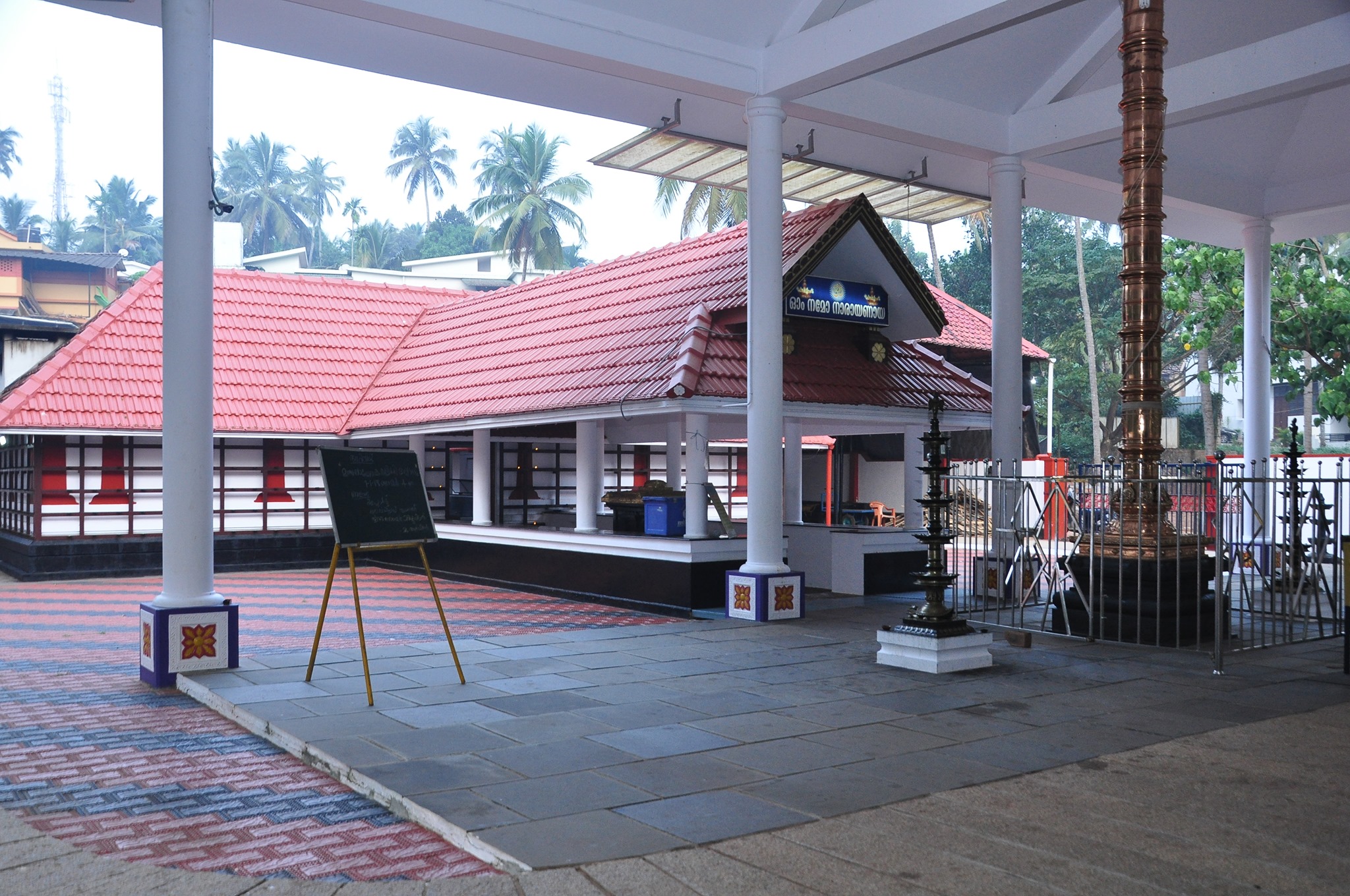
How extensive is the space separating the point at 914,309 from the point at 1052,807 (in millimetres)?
9495

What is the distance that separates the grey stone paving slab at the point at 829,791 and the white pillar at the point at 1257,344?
12306mm

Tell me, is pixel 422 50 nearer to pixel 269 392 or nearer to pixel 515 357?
pixel 515 357

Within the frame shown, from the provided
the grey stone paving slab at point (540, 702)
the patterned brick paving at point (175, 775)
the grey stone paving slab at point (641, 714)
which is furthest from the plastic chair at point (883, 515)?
the grey stone paving slab at point (641, 714)

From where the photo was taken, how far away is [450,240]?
6569 cm

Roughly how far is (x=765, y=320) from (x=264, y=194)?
6011 centimetres

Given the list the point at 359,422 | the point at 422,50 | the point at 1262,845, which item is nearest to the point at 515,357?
the point at 359,422

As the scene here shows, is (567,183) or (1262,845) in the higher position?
(567,183)

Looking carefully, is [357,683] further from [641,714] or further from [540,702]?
[641,714]

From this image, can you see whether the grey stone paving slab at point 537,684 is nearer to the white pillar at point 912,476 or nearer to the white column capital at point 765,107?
the white column capital at point 765,107

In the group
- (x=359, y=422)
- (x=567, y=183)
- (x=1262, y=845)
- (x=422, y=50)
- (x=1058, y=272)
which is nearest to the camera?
(x=1262, y=845)

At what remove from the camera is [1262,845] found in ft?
14.4

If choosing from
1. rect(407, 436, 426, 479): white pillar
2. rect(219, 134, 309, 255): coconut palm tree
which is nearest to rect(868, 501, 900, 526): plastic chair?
rect(407, 436, 426, 479): white pillar

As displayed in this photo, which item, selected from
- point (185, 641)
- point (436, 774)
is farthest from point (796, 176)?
point (436, 774)

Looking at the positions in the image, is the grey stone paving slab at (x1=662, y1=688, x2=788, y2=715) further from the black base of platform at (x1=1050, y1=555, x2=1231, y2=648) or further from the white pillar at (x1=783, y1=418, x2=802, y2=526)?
the white pillar at (x1=783, y1=418, x2=802, y2=526)
